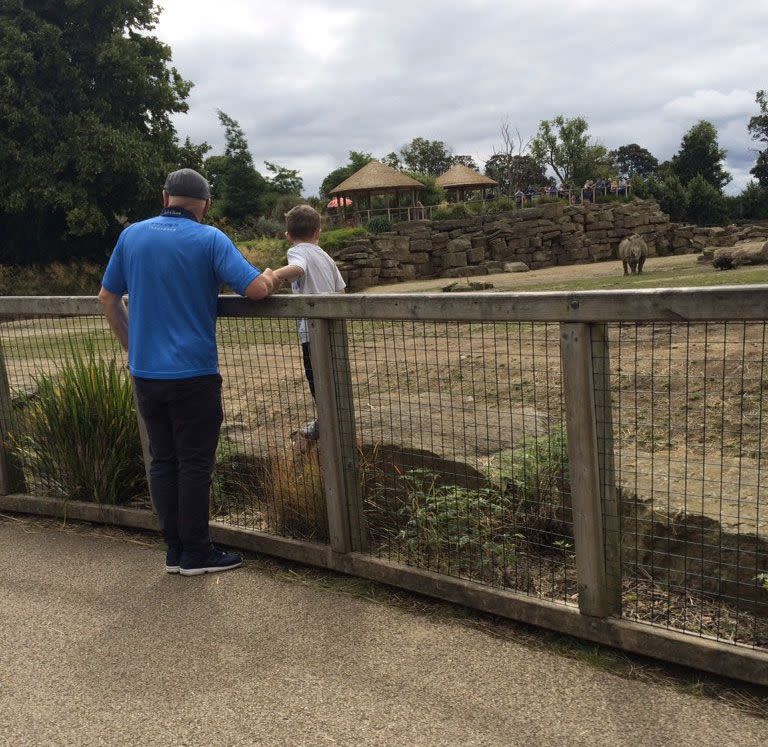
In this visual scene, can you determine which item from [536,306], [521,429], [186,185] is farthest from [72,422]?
[536,306]

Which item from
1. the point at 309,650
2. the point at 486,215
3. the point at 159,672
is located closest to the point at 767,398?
the point at 309,650

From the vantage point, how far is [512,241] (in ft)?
113

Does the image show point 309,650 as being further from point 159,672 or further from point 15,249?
point 15,249

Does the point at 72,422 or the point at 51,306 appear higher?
the point at 51,306

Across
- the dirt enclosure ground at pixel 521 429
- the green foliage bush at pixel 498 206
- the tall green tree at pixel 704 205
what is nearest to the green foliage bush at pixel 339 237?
the green foliage bush at pixel 498 206

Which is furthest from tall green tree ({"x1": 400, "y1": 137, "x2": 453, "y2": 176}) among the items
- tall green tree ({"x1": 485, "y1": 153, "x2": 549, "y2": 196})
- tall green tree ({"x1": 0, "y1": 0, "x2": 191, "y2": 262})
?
tall green tree ({"x1": 0, "y1": 0, "x2": 191, "y2": 262})

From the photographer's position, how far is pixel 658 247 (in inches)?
1430

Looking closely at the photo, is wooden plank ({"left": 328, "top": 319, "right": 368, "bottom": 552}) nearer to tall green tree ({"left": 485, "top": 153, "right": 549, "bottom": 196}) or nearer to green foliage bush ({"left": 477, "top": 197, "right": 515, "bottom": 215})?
green foliage bush ({"left": 477, "top": 197, "right": 515, "bottom": 215})

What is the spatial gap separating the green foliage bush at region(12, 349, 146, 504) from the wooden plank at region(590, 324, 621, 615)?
273 cm

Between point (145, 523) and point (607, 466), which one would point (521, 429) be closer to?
point (607, 466)

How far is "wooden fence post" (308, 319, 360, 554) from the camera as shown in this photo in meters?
3.85

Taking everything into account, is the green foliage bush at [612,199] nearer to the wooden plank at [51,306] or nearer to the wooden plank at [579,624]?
the wooden plank at [51,306]

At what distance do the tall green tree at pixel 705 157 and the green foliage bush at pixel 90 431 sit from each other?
50.3 meters

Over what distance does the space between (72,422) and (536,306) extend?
290 cm
